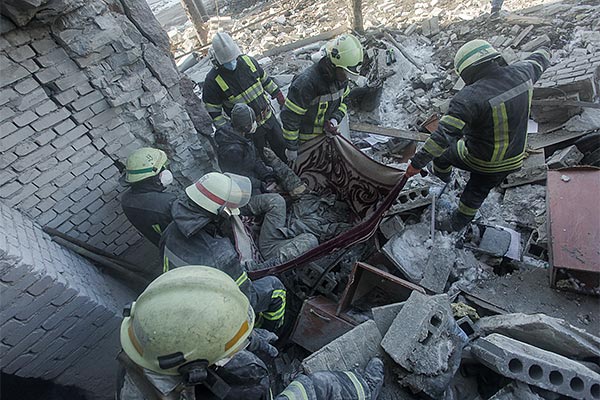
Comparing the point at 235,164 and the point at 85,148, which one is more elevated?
the point at 85,148

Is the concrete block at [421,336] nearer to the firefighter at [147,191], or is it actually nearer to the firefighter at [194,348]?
the firefighter at [194,348]

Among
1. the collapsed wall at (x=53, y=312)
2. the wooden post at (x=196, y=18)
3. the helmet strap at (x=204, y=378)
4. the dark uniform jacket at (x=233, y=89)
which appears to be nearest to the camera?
the helmet strap at (x=204, y=378)

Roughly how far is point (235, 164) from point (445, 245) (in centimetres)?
236

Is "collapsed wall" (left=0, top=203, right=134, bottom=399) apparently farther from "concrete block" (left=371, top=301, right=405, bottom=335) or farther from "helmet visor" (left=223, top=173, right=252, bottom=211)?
"concrete block" (left=371, top=301, right=405, bottom=335)

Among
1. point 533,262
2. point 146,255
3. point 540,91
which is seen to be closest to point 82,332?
point 146,255

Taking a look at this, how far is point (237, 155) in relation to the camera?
396 centimetres

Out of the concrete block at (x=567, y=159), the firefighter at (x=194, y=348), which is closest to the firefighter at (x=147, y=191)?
the firefighter at (x=194, y=348)

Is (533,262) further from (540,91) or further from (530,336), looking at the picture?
(540,91)

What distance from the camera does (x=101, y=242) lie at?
12.3ft

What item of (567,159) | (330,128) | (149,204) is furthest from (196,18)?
(567,159)

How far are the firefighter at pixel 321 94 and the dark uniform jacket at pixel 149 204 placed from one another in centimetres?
169

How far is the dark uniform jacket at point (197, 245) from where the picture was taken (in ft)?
9.02

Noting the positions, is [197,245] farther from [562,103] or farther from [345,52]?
[562,103]

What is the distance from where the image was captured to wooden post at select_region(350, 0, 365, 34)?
7.90m
